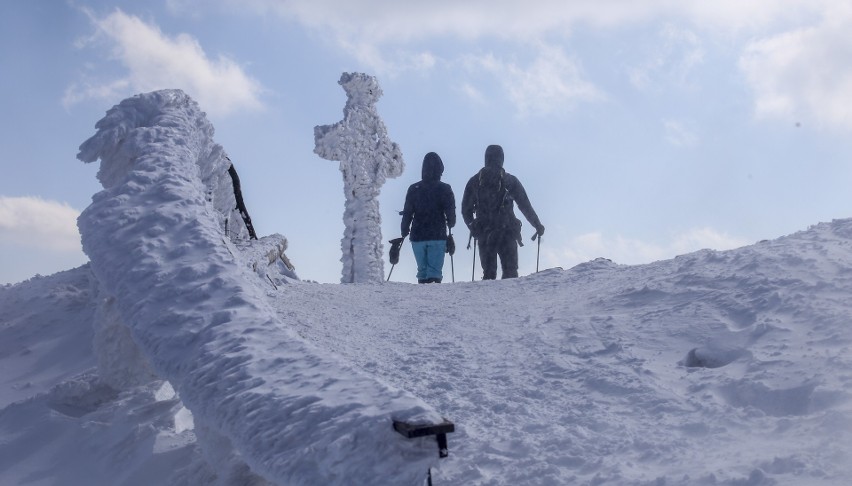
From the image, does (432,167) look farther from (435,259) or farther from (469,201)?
(435,259)

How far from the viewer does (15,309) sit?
7.34 metres

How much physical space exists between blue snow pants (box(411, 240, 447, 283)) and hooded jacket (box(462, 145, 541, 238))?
58 centimetres

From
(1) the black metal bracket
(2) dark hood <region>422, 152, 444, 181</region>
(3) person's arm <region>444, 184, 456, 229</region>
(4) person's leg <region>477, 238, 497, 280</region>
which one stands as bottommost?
(1) the black metal bracket

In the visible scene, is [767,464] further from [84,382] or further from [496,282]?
[496,282]

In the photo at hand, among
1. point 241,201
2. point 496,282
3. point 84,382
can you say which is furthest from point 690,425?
point 241,201

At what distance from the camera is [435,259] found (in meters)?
9.80

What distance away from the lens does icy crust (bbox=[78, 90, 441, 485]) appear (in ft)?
8.55

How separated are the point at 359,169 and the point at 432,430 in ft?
41.2

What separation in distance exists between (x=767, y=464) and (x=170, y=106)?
4.60 metres

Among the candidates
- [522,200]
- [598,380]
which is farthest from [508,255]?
[598,380]

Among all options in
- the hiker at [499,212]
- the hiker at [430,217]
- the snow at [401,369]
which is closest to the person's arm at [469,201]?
the hiker at [499,212]

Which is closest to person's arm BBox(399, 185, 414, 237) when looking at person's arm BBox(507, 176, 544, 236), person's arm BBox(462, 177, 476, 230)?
person's arm BBox(462, 177, 476, 230)

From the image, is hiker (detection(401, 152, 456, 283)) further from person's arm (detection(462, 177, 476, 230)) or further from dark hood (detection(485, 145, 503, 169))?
dark hood (detection(485, 145, 503, 169))

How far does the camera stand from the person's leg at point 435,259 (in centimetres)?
975
